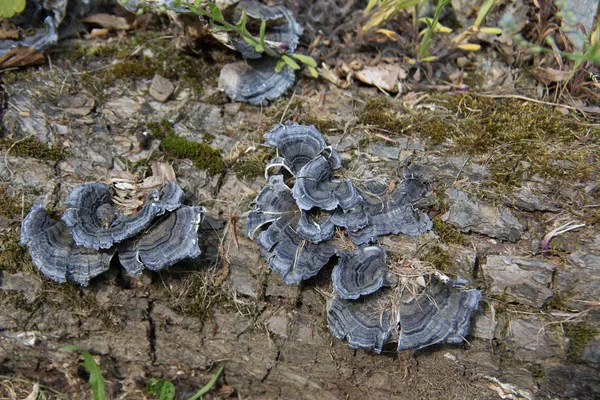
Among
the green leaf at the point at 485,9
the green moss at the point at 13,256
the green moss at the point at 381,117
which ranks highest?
the green leaf at the point at 485,9

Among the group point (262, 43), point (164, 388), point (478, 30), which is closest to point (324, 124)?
point (262, 43)

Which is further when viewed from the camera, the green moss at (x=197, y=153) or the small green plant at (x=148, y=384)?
the green moss at (x=197, y=153)

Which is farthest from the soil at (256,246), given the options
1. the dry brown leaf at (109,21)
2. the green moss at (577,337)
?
the dry brown leaf at (109,21)

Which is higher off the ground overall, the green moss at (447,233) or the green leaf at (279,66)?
the green leaf at (279,66)

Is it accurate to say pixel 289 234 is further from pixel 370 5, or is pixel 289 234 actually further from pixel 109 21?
pixel 109 21

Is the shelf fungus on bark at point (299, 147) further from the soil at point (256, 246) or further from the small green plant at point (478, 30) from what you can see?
the small green plant at point (478, 30)

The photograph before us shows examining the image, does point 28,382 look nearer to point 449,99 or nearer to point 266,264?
point 266,264

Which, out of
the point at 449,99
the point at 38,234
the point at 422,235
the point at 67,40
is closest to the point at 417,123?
the point at 449,99

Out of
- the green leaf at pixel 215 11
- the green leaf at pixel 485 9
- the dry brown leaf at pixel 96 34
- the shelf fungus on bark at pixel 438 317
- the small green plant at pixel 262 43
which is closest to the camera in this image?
the shelf fungus on bark at pixel 438 317
